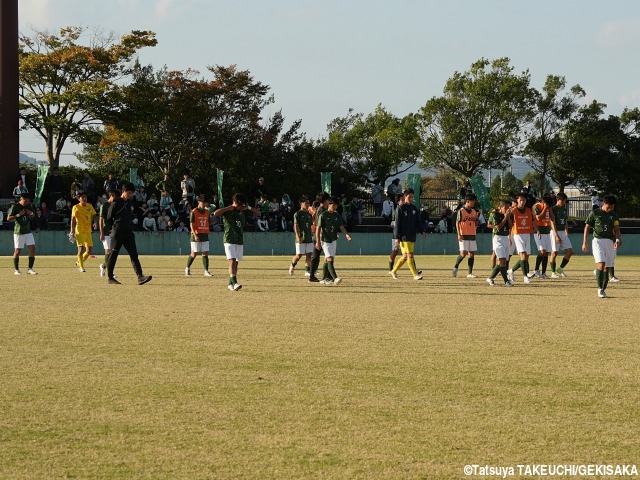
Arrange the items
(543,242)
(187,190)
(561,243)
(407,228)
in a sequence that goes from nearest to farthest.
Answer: (407,228) < (543,242) < (561,243) < (187,190)

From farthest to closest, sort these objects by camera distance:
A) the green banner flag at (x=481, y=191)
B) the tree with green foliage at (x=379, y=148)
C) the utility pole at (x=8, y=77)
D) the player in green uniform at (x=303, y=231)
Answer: the tree with green foliage at (x=379, y=148)
the green banner flag at (x=481, y=191)
the utility pole at (x=8, y=77)
the player in green uniform at (x=303, y=231)

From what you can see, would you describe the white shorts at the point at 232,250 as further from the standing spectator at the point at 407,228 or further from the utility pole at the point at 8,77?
the utility pole at the point at 8,77

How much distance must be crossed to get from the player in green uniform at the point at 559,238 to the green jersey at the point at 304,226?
18.5 feet

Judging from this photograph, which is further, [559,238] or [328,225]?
[559,238]

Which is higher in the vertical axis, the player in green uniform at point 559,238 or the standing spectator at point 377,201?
the standing spectator at point 377,201

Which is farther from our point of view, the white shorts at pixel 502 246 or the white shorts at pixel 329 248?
the white shorts at pixel 502 246

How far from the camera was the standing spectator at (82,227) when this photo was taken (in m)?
26.0

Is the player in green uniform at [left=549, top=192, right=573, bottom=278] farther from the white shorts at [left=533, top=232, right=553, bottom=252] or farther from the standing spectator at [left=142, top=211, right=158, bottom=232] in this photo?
the standing spectator at [left=142, top=211, right=158, bottom=232]

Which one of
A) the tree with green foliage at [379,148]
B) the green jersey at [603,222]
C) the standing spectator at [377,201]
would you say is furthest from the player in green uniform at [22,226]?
the tree with green foliage at [379,148]

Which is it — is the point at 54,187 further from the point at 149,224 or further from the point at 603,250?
the point at 603,250

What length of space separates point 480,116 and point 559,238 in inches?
1526

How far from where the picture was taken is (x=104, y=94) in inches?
1706

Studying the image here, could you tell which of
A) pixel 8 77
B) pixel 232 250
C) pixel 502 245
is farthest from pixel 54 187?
pixel 502 245

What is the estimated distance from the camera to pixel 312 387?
8.76 m
